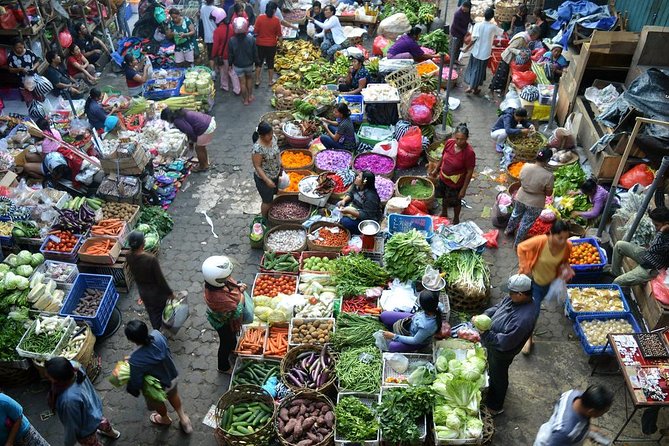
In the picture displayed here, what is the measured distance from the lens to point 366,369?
19.0ft

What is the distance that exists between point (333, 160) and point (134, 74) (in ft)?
15.4

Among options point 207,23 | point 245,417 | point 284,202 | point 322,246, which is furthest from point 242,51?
point 245,417

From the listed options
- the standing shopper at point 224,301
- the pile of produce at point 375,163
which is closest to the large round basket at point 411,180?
the pile of produce at point 375,163

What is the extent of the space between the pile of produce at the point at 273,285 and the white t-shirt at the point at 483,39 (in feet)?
23.0

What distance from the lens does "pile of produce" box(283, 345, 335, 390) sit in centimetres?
586

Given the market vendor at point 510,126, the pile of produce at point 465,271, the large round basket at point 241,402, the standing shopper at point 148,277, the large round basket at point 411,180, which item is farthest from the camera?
the market vendor at point 510,126

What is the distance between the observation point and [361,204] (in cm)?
751

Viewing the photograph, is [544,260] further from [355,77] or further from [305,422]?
[355,77]

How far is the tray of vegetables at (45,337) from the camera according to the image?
6.00 meters

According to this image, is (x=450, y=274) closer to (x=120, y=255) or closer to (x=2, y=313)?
(x=120, y=255)

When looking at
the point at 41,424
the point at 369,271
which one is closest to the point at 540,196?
the point at 369,271

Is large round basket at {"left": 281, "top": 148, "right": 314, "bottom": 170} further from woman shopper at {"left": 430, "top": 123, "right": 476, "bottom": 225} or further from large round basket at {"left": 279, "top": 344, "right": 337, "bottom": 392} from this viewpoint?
large round basket at {"left": 279, "top": 344, "right": 337, "bottom": 392}

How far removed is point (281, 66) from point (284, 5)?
133 inches

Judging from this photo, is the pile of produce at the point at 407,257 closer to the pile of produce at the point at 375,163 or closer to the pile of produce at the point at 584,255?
the pile of produce at the point at 584,255
